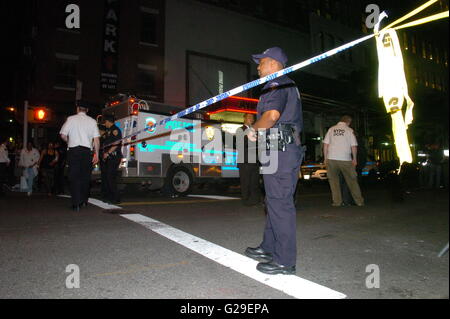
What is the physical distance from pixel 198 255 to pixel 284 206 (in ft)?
3.44

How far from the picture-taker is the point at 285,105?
10.4 ft

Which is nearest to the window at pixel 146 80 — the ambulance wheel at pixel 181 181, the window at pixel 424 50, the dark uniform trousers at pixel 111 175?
the ambulance wheel at pixel 181 181

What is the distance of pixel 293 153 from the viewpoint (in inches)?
122

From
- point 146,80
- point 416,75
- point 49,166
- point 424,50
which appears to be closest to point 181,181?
point 49,166

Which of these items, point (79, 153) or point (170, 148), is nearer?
point (79, 153)

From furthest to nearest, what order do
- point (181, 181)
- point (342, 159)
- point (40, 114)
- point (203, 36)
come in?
1. point (203, 36)
2. point (40, 114)
3. point (181, 181)
4. point (342, 159)

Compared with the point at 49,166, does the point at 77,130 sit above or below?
above

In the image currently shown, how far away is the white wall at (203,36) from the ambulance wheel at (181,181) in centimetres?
1216

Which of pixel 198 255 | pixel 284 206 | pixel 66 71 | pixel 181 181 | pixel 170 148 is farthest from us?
pixel 66 71

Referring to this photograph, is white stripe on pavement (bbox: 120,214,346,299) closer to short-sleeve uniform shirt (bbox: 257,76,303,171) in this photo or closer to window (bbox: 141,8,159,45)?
short-sleeve uniform shirt (bbox: 257,76,303,171)

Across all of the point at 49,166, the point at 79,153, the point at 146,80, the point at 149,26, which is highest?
the point at 149,26

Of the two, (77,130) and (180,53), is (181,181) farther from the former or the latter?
(180,53)
